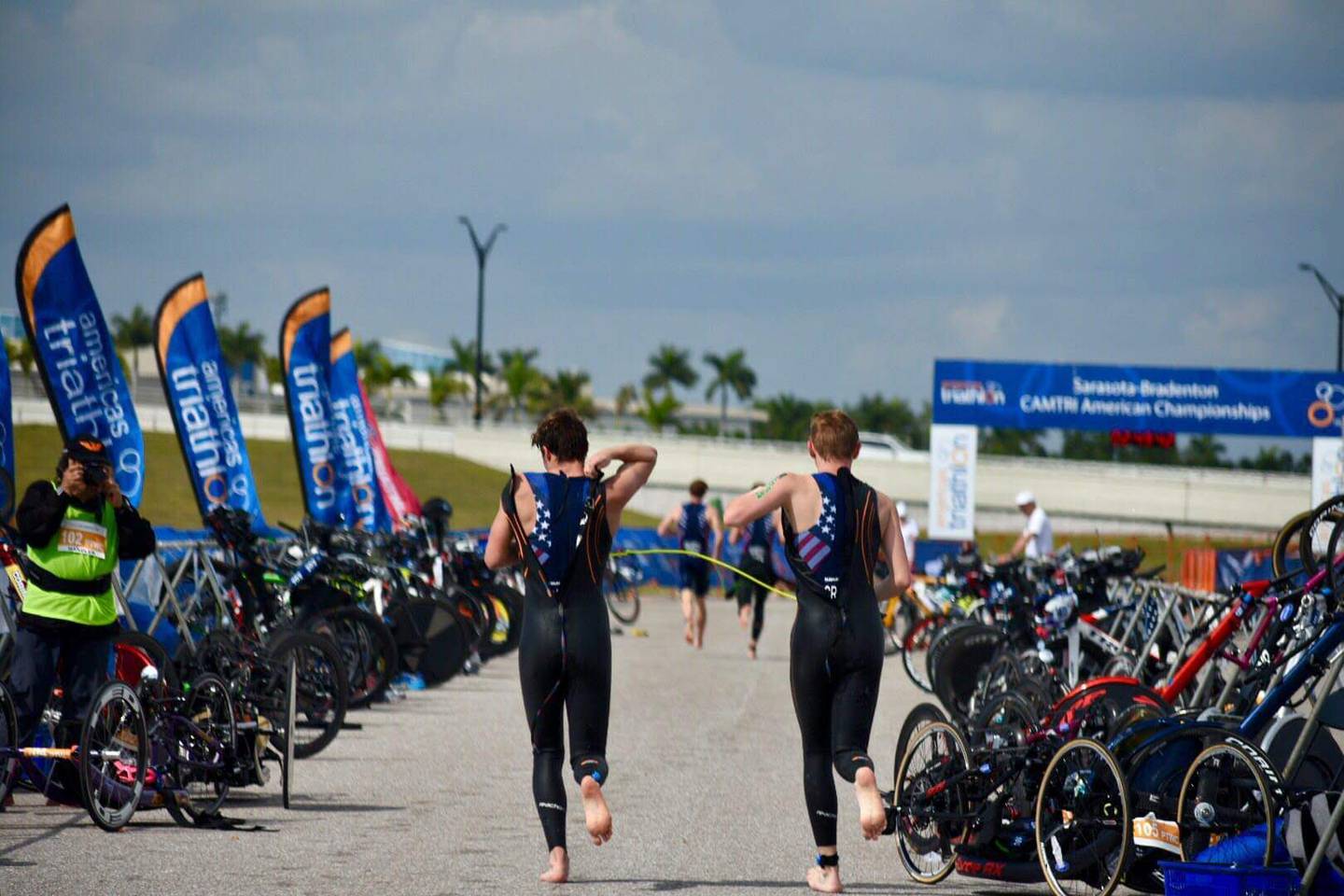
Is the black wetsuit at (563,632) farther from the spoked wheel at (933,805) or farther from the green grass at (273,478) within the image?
the green grass at (273,478)

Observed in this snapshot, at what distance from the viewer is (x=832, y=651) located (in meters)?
7.09

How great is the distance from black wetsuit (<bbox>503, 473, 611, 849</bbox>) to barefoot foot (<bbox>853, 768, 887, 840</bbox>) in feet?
3.12

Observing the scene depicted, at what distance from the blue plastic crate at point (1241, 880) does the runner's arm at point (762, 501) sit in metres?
1.99

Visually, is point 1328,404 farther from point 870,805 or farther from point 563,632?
point 563,632

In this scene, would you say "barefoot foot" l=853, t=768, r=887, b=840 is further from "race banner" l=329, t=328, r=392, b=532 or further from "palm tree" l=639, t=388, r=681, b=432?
"palm tree" l=639, t=388, r=681, b=432

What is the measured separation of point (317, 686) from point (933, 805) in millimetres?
4752

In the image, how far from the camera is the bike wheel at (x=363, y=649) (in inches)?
537

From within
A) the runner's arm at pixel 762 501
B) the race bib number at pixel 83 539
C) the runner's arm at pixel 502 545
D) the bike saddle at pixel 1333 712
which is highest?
the runner's arm at pixel 762 501

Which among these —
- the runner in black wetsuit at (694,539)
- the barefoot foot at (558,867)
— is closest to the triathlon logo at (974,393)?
the runner in black wetsuit at (694,539)

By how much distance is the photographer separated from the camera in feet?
28.3

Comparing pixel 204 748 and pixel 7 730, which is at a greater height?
pixel 7 730

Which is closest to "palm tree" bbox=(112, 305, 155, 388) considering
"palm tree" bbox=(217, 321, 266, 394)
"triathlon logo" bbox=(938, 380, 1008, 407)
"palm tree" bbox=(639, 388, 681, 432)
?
"palm tree" bbox=(217, 321, 266, 394)

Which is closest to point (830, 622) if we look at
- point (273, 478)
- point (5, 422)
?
point (5, 422)

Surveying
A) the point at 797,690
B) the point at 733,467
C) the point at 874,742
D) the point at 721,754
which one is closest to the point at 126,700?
the point at 797,690
